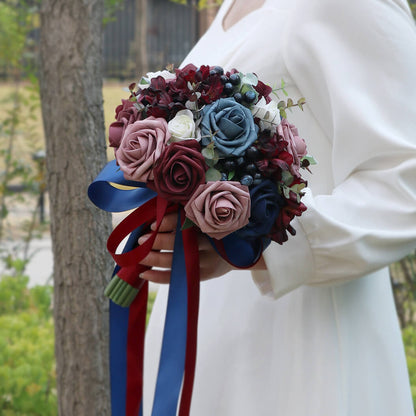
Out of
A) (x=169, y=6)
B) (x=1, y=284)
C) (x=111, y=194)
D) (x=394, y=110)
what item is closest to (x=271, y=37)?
(x=394, y=110)

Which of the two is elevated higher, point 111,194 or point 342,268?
point 111,194

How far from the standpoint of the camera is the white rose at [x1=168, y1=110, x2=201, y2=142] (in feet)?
4.05

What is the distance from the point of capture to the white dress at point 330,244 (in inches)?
56.4

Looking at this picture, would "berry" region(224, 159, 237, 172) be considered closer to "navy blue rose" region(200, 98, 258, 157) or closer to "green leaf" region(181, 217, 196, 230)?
"navy blue rose" region(200, 98, 258, 157)

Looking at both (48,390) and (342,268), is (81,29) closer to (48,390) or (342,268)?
(342,268)

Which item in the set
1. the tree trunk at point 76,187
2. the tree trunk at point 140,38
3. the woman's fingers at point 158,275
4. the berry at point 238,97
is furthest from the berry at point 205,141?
the tree trunk at point 140,38

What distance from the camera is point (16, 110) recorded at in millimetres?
5523

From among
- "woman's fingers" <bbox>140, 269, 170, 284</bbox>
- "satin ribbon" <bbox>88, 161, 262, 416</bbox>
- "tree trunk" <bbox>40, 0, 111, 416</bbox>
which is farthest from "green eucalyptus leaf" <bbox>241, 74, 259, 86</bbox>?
"tree trunk" <bbox>40, 0, 111, 416</bbox>

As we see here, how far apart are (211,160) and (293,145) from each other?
17 cm

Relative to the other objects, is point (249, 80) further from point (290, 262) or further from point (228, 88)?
point (290, 262)

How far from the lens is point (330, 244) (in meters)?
1.42

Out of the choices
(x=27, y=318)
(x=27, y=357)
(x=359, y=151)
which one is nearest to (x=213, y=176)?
(x=359, y=151)

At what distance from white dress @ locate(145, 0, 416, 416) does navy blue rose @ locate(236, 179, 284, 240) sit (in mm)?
157

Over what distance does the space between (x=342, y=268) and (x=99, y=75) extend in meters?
1.40
